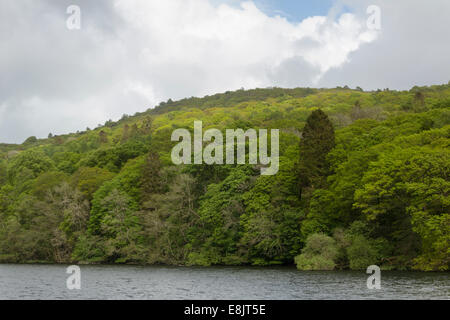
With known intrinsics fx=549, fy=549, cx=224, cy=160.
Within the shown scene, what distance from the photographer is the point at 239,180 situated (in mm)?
79750

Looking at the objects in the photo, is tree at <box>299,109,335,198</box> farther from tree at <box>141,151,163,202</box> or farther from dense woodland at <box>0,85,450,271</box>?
tree at <box>141,151,163,202</box>

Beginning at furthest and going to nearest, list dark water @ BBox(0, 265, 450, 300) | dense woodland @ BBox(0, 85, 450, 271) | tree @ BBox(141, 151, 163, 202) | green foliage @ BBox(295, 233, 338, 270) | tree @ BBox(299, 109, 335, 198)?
tree @ BBox(141, 151, 163, 202)
tree @ BBox(299, 109, 335, 198)
green foliage @ BBox(295, 233, 338, 270)
dense woodland @ BBox(0, 85, 450, 271)
dark water @ BBox(0, 265, 450, 300)

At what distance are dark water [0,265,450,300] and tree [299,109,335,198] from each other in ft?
61.5

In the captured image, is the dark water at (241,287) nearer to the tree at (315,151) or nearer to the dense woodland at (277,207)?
the dense woodland at (277,207)

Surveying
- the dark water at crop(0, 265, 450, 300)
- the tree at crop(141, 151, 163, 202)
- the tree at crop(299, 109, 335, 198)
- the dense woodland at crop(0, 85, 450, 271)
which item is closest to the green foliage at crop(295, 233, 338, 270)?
the dense woodland at crop(0, 85, 450, 271)

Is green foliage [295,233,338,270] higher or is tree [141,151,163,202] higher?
tree [141,151,163,202]

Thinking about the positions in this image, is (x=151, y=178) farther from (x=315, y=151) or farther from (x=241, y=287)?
(x=241, y=287)

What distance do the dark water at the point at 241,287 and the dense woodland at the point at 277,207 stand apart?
22.8 ft

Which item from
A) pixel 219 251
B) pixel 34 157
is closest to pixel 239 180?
pixel 219 251

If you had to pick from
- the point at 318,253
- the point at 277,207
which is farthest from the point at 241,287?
the point at 277,207

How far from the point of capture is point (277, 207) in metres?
74.9

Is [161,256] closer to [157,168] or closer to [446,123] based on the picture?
[157,168]

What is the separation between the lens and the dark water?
128 ft

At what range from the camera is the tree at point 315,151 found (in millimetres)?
73188
